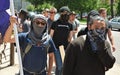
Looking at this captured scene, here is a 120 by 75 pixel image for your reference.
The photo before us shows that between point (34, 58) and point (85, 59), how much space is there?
1169 mm

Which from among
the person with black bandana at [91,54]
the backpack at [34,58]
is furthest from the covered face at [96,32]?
the backpack at [34,58]

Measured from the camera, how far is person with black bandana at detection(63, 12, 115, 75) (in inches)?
194

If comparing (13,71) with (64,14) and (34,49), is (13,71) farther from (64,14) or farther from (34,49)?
(34,49)

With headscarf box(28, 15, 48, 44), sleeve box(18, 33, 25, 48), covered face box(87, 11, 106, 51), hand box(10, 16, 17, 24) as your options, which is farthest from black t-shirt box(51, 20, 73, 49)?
covered face box(87, 11, 106, 51)

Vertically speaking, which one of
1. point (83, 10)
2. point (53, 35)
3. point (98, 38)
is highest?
point (98, 38)

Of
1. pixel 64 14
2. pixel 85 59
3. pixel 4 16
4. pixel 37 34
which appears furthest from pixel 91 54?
pixel 64 14

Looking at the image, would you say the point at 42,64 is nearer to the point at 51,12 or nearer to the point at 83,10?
the point at 51,12

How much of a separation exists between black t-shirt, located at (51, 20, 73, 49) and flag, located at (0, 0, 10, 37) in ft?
11.7

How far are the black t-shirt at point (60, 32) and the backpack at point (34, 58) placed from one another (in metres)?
A: 3.52

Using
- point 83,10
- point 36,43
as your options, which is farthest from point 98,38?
point 83,10

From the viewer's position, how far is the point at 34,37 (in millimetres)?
6082

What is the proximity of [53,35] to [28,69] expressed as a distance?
3.67 meters

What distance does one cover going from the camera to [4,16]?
605cm

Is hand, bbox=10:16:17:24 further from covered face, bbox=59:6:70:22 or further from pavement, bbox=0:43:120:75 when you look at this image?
pavement, bbox=0:43:120:75
